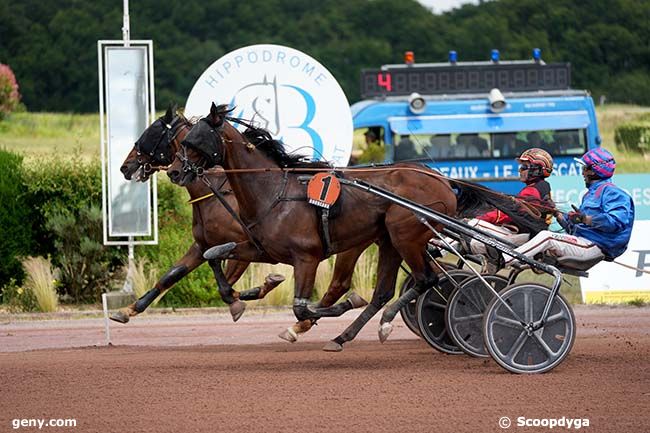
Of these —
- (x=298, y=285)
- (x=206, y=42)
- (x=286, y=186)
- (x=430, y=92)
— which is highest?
(x=206, y=42)

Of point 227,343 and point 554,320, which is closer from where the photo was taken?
point 554,320

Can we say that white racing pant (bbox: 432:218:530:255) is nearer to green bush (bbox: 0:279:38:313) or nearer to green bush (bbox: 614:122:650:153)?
green bush (bbox: 0:279:38:313)

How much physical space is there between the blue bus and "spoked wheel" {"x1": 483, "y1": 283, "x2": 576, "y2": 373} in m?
13.7

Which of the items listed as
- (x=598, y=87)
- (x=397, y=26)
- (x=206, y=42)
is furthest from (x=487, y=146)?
(x=397, y=26)

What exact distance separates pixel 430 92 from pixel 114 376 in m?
16.7

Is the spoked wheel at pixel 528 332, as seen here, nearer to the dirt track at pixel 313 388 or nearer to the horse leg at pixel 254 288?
the dirt track at pixel 313 388


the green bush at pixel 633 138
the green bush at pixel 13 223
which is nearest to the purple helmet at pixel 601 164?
the green bush at pixel 13 223

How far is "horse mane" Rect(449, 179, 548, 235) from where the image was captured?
9.73 meters

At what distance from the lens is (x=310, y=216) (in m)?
9.49

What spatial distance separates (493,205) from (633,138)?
957 inches

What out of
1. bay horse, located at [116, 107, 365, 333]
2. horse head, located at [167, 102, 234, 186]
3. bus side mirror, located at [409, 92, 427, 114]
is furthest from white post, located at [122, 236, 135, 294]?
bus side mirror, located at [409, 92, 427, 114]

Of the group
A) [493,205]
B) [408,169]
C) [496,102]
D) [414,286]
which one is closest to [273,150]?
[408,169]

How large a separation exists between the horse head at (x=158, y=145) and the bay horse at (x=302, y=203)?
4.44 feet

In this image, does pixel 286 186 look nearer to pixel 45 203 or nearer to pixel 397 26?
pixel 45 203
